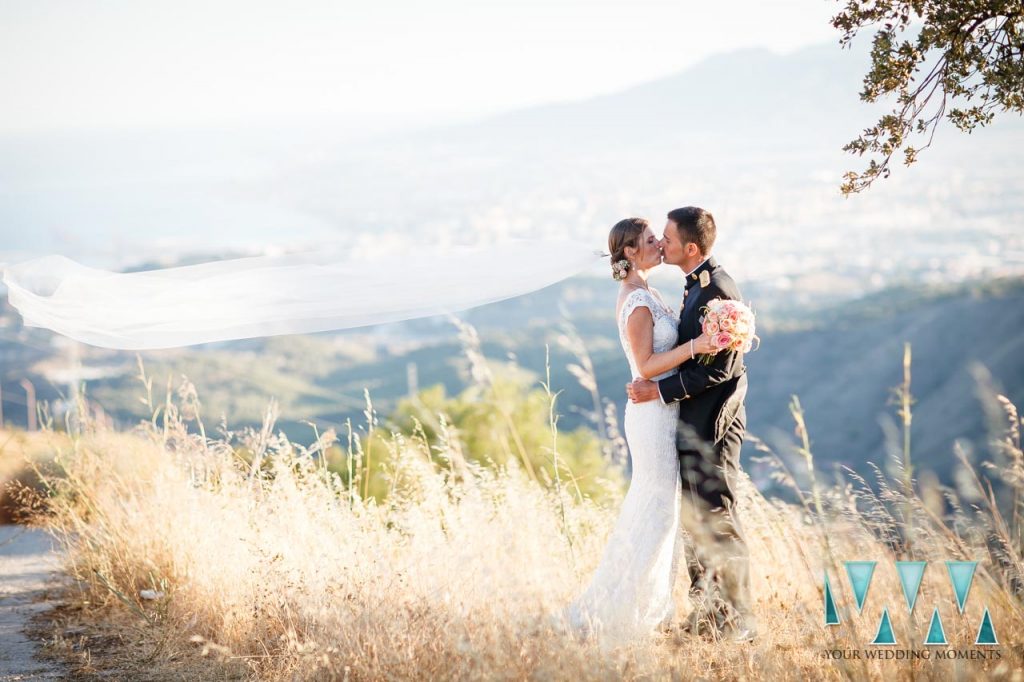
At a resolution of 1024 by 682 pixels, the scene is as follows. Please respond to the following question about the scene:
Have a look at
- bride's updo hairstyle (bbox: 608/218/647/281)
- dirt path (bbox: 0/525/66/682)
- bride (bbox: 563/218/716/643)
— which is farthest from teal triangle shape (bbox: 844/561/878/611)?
dirt path (bbox: 0/525/66/682)

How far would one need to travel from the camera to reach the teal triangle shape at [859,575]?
3.62 meters

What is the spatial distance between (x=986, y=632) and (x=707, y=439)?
129cm

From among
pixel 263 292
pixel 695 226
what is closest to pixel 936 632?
pixel 695 226

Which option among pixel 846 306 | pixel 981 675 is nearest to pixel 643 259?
pixel 981 675

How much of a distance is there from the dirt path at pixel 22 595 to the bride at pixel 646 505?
2.45 metres

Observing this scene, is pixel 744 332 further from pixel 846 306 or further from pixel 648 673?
pixel 846 306

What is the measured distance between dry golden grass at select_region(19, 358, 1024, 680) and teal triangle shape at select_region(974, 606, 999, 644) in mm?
51

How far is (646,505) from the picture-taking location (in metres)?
3.99

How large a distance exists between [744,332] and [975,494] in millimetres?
1175

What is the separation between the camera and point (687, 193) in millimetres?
181250

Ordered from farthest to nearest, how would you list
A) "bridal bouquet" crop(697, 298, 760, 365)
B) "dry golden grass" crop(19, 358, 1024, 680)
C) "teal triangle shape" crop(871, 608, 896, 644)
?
"bridal bouquet" crop(697, 298, 760, 365), "teal triangle shape" crop(871, 608, 896, 644), "dry golden grass" crop(19, 358, 1024, 680)

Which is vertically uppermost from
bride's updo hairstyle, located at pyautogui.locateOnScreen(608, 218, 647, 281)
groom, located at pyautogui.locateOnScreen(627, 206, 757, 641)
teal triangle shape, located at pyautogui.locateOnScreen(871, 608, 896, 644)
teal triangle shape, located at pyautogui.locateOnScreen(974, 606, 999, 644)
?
bride's updo hairstyle, located at pyautogui.locateOnScreen(608, 218, 647, 281)

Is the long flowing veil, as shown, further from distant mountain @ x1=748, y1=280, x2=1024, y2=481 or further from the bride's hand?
distant mountain @ x1=748, y1=280, x2=1024, y2=481

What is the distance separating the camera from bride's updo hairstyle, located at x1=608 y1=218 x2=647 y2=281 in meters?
4.09
